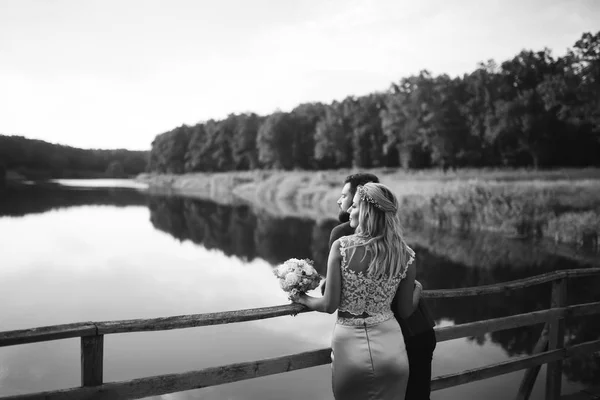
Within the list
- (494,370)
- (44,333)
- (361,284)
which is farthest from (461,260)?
(44,333)

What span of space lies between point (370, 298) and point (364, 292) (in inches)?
2.4

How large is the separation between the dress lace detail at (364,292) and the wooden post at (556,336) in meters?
2.59

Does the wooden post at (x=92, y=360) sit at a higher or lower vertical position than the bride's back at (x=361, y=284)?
lower

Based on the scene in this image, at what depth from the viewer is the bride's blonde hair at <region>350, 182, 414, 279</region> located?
9.50 ft

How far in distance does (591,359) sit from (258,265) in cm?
1119

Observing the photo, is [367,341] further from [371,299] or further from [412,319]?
[412,319]

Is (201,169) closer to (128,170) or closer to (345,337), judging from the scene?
(128,170)

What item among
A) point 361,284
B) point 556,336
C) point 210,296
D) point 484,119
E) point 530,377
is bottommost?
point 210,296

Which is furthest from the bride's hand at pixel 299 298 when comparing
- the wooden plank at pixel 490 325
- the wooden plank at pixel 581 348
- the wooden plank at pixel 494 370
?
the wooden plank at pixel 581 348

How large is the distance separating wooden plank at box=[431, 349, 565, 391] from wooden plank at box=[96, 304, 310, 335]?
1.63 m

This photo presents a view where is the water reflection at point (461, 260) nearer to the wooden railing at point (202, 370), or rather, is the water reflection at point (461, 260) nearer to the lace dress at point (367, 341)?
the wooden railing at point (202, 370)

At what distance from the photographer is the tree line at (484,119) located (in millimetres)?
38188

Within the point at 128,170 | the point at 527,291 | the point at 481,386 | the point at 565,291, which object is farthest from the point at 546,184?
the point at 128,170

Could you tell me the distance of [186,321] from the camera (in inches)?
120
